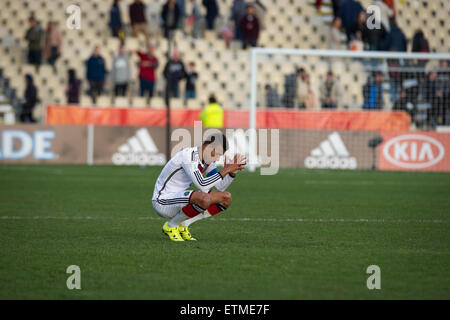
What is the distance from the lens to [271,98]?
25.6 m

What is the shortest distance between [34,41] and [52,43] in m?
0.56

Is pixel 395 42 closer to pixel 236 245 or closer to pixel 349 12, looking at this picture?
pixel 349 12

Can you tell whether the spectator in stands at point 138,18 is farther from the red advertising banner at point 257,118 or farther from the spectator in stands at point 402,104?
the spectator in stands at point 402,104

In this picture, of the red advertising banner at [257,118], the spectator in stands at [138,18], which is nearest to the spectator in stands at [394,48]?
the red advertising banner at [257,118]

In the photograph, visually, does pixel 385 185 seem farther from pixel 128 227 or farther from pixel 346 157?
pixel 128 227

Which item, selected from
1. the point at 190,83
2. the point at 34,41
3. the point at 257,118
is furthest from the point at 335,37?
the point at 34,41

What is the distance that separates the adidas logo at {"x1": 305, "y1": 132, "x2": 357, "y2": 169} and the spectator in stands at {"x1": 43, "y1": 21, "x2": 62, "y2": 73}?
29.3 feet

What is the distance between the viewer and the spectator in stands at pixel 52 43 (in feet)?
86.9

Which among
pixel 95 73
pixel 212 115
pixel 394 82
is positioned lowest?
pixel 212 115

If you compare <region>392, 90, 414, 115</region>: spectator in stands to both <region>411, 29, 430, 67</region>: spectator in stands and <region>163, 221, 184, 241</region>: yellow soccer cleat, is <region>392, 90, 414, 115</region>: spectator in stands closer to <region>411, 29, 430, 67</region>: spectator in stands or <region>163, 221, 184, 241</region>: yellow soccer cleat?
<region>411, 29, 430, 67</region>: spectator in stands

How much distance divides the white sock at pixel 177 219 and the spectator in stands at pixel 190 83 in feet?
54.2

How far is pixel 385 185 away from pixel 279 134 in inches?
216

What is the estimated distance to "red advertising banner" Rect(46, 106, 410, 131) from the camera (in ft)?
79.0

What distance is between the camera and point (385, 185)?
18625 millimetres
